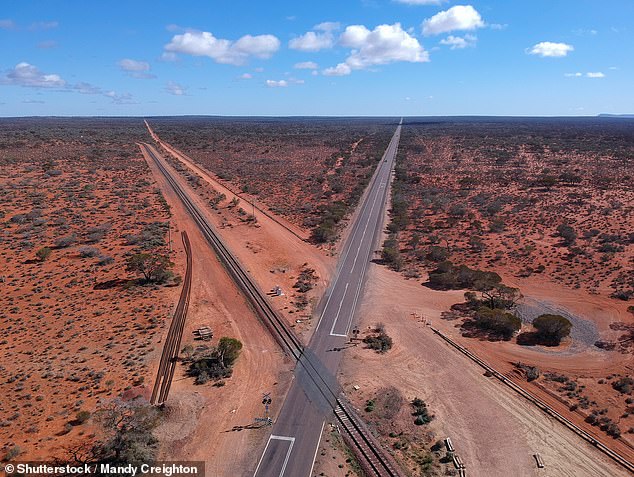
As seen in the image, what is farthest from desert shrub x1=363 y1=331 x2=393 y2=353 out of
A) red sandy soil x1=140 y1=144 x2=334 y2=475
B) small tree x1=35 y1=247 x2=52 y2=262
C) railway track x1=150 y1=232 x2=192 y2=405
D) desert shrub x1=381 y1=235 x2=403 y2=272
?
small tree x1=35 y1=247 x2=52 y2=262

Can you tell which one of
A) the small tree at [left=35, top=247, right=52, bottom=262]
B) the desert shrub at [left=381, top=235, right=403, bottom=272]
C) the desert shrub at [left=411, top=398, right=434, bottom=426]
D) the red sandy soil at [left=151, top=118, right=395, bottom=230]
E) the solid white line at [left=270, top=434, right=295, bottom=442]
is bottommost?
the solid white line at [left=270, top=434, right=295, bottom=442]

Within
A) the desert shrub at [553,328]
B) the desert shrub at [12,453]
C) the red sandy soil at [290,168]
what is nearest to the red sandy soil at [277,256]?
the red sandy soil at [290,168]

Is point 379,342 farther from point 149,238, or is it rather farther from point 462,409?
point 149,238

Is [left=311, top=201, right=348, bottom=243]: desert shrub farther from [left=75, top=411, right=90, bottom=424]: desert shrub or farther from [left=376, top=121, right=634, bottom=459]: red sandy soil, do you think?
[left=75, top=411, right=90, bottom=424]: desert shrub

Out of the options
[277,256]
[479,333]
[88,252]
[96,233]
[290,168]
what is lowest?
[479,333]

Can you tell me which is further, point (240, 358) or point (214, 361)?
point (240, 358)

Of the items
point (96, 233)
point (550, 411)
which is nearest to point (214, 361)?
point (550, 411)
